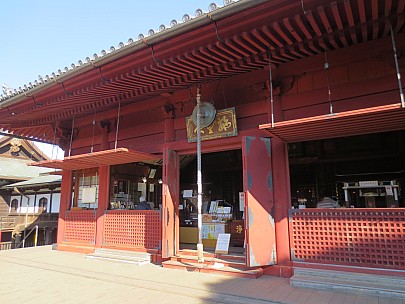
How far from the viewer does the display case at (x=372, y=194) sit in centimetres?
823

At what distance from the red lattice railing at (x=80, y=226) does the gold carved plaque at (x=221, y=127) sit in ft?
12.1

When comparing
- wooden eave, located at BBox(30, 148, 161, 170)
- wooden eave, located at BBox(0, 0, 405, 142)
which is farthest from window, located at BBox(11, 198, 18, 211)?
wooden eave, located at BBox(0, 0, 405, 142)

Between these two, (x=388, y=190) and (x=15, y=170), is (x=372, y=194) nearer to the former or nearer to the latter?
(x=388, y=190)

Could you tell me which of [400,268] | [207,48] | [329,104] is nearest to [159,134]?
[207,48]

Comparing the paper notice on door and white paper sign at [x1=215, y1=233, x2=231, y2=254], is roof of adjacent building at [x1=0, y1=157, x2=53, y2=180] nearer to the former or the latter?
white paper sign at [x1=215, y1=233, x2=231, y2=254]

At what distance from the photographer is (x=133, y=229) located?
6.80 meters

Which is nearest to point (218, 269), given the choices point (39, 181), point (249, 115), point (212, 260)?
point (212, 260)

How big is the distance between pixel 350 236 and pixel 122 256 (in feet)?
15.1

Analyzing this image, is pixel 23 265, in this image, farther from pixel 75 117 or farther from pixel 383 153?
pixel 383 153

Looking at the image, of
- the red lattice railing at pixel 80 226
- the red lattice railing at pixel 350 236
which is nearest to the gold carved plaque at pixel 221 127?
the red lattice railing at pixel 350 236

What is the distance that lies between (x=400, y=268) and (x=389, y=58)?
299 cm

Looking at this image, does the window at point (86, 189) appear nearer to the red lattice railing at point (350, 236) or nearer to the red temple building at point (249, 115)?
the red temple building at point (249, 115)

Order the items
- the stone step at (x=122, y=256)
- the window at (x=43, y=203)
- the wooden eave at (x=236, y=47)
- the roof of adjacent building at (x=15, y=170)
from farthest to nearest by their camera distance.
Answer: the window at (x=43, y=203) → the roof of adjacent building at (x=15, y=170) → the stone step at (x=122, y=256) → the wooden eave at (x=236, y=47)

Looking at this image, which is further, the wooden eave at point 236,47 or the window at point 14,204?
the window at point 14,204
